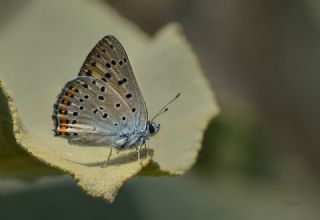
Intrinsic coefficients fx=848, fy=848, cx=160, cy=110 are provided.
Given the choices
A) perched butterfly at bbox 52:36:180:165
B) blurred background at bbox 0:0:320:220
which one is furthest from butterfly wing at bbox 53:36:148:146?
blurred background at bbox 0:0:320:220

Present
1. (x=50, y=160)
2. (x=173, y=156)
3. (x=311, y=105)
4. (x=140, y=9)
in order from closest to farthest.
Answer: (x=50, y=160)
(x=173, y=156)
(x=311, y=105)
(x=140, y=9)

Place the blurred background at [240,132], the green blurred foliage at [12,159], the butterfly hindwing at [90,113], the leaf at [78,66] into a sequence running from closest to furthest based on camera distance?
the green blurred foliage at [12,159]
the leaf at [78,66]
the butterfly hindwing at [90,113]
the blurred background at [240,132]

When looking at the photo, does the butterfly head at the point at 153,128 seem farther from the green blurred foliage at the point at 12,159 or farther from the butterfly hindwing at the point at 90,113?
the green blurred foliage at the point at 12,159

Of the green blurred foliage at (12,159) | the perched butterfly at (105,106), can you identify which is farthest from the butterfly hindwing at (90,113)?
the green blurred foliage at (12,159)

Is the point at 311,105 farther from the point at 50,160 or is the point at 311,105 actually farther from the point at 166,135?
the point at 50,160

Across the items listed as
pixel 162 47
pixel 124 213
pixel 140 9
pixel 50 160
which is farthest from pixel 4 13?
pixel 140 9

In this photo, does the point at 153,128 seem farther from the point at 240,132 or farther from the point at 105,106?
the point at 240,132
